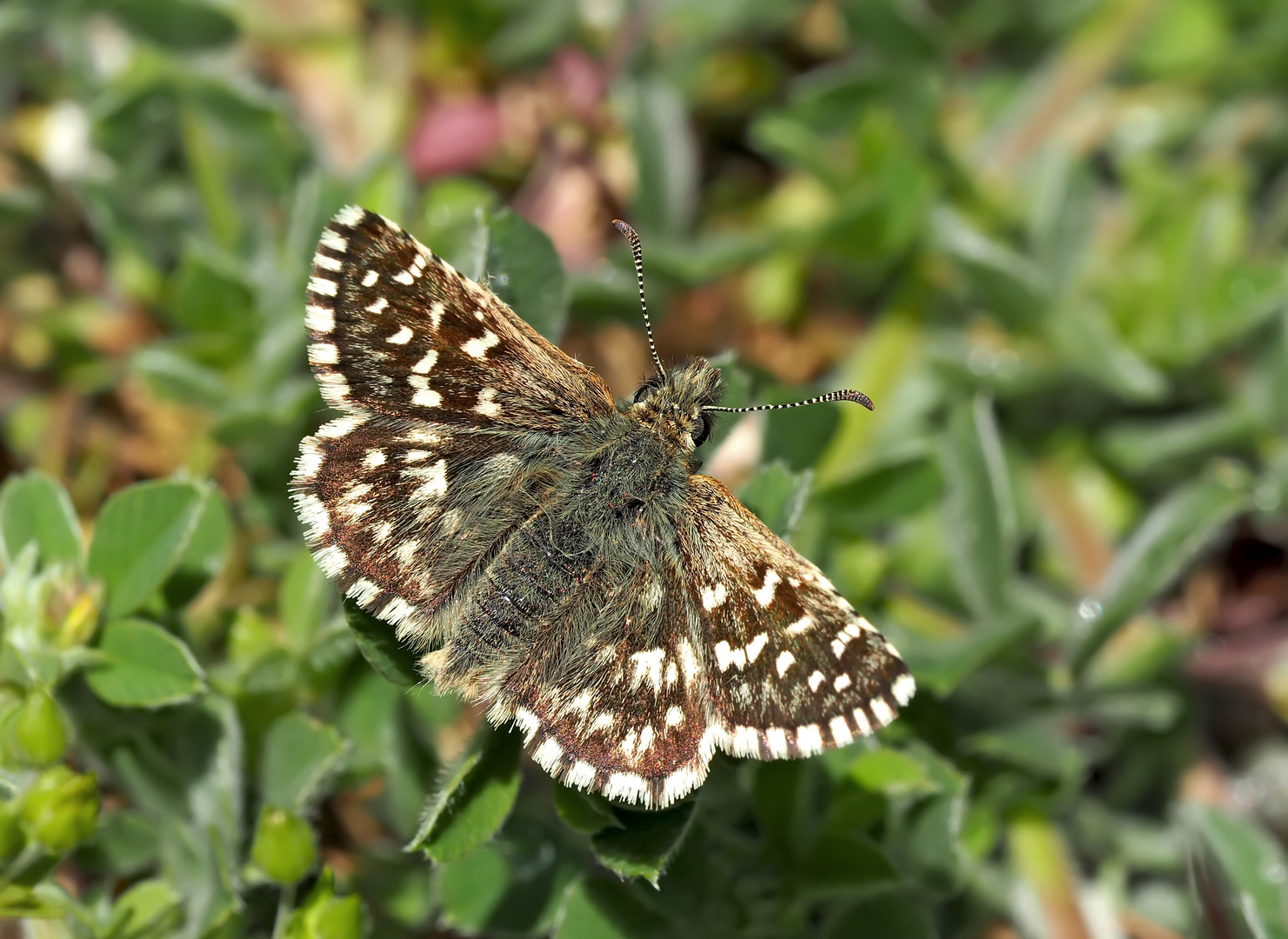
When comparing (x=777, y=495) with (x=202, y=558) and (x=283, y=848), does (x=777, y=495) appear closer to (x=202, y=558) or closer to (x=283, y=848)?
(x=283, y=848)

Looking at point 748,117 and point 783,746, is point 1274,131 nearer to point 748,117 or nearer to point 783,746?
point 748,117

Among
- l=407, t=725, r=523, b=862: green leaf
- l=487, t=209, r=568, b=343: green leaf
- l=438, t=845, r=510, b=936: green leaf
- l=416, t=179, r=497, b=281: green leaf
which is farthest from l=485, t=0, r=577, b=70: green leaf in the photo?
l=438, t=845, r=510, b=936: green leaf

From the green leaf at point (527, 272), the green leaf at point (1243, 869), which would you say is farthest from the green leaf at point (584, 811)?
the green leaf at point (1243, 869)

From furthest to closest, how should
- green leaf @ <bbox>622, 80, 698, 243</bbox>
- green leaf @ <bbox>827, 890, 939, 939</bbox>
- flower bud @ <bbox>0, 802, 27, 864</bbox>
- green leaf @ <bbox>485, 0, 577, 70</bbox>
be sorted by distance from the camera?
green leaf @ <bbox>485, 0, 577, 70</bbox>
green leaf @ <bbox>622, 80, 698, 243</bbox>
green leaf @ <bbox>827, 890, 939, 939</bbox>
flower bud @ <bbox>0, 802, 27, 864</bbox>

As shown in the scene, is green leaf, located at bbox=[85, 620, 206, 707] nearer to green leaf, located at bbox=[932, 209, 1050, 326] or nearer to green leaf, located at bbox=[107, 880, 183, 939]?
green leaf, located at bbox=[107, 880, 183, 939]

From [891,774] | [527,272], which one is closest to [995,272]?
[527,272]

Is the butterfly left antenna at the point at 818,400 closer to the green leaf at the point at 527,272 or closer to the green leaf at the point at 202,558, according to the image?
the green leaf at the point at 527,272

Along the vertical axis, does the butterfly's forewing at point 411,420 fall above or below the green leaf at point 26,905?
above
